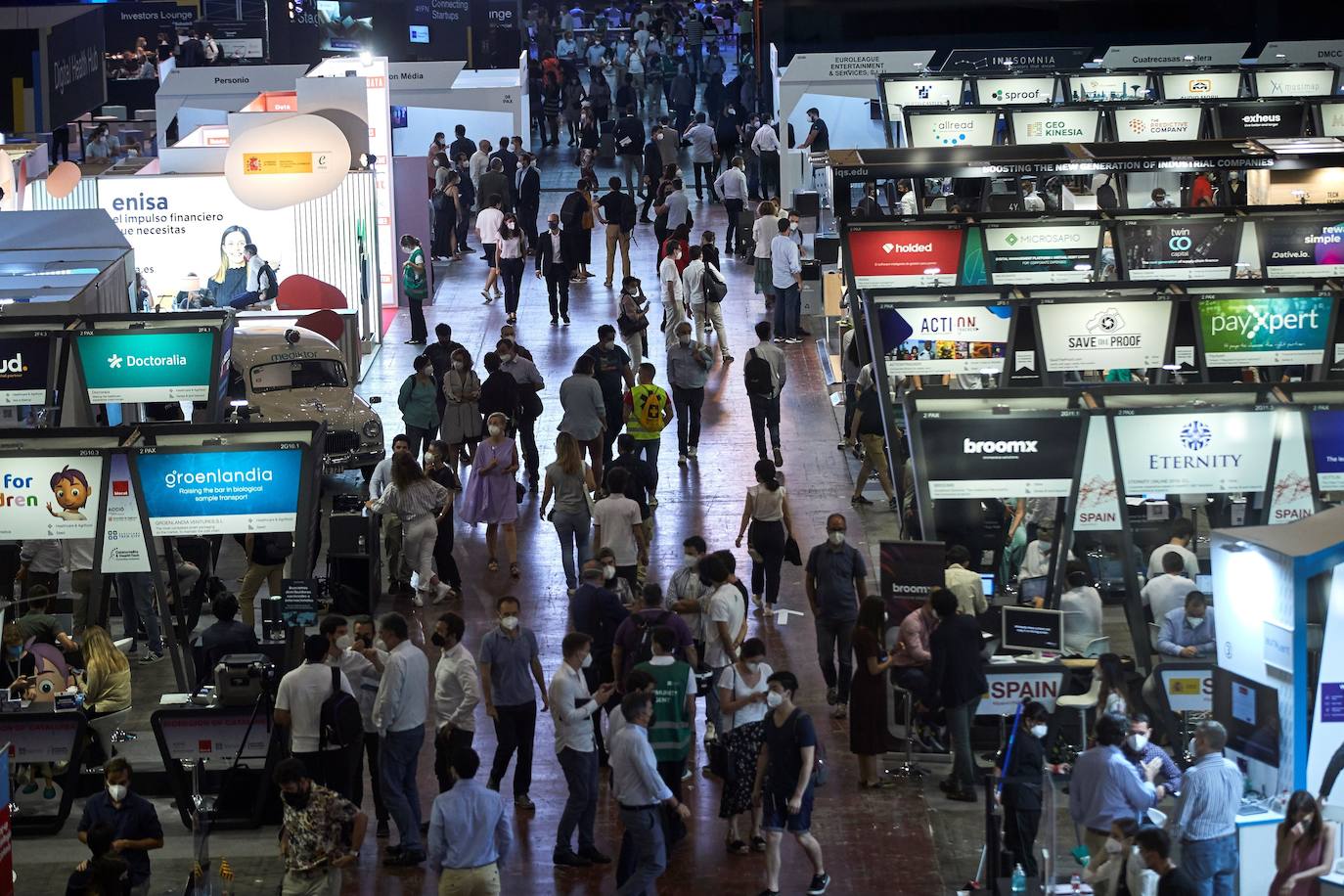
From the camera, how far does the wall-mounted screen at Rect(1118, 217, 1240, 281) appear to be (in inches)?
772

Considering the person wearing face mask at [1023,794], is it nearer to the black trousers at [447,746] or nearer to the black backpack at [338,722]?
the black trousers at [447,746]

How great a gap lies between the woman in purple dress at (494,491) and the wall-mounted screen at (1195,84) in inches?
680

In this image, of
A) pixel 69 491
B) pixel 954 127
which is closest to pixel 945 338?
pixel 69 491

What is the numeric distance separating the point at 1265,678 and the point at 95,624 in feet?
24.6

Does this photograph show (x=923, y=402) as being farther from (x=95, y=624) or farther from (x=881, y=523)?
(x=95, y=624)

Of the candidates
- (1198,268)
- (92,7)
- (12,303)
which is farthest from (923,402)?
(92,7)

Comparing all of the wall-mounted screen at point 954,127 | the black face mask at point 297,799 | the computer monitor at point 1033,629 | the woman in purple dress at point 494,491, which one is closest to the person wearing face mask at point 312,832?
the black face mask at point 297,799

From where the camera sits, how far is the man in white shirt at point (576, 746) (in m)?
11.4

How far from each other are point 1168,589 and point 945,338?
431 cm

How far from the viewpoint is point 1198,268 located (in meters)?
19.7

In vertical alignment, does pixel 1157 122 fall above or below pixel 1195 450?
above

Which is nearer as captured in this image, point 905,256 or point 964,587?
point 964,587

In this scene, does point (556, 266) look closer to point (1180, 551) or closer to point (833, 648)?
point (833, 648)

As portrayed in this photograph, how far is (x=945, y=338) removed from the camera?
1727 centimetres
